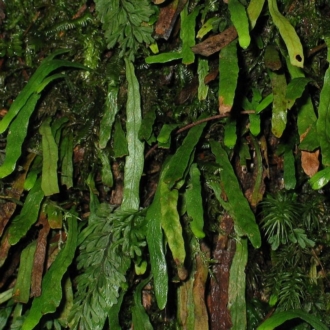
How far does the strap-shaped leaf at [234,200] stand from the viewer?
45.1 inches

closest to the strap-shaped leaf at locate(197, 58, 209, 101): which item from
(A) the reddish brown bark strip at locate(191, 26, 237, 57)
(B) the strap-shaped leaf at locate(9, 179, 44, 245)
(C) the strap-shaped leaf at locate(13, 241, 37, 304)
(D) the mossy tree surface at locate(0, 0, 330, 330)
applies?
(D) the mossy tree surface at locate(0, 0, 330, 330)

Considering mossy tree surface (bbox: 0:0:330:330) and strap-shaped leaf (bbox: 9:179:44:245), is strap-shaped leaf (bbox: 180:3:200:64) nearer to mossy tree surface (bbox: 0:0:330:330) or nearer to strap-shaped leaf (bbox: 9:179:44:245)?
mossy tree surface (bbox: 0:0:330:330)

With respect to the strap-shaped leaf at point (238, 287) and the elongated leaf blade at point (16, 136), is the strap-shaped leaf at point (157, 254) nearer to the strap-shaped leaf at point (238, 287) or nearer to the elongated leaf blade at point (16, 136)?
the strap-shaped leaf at point (238, 287)

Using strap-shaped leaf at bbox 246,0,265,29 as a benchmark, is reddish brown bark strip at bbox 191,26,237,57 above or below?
below

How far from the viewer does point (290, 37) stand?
1.16 meters

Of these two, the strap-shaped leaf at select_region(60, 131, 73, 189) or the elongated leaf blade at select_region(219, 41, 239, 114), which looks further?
the strap-shaped leaf at select_region(60, 131, 73, 189)

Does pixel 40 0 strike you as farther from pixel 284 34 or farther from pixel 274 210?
pixel 274 210

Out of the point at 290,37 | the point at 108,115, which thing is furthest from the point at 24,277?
the point at 290,37

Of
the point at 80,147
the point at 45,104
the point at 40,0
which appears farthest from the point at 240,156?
the point at 40,0

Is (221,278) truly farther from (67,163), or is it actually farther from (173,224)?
(67,163)

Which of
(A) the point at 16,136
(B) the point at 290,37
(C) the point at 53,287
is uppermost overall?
(B) the point at 290,37

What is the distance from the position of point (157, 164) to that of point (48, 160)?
0.28 meters

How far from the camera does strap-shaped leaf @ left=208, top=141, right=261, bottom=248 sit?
114 centimetres

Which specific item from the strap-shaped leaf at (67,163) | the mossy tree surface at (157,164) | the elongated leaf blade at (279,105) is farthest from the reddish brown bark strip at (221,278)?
the strap-shaped leaf at (67,163)
